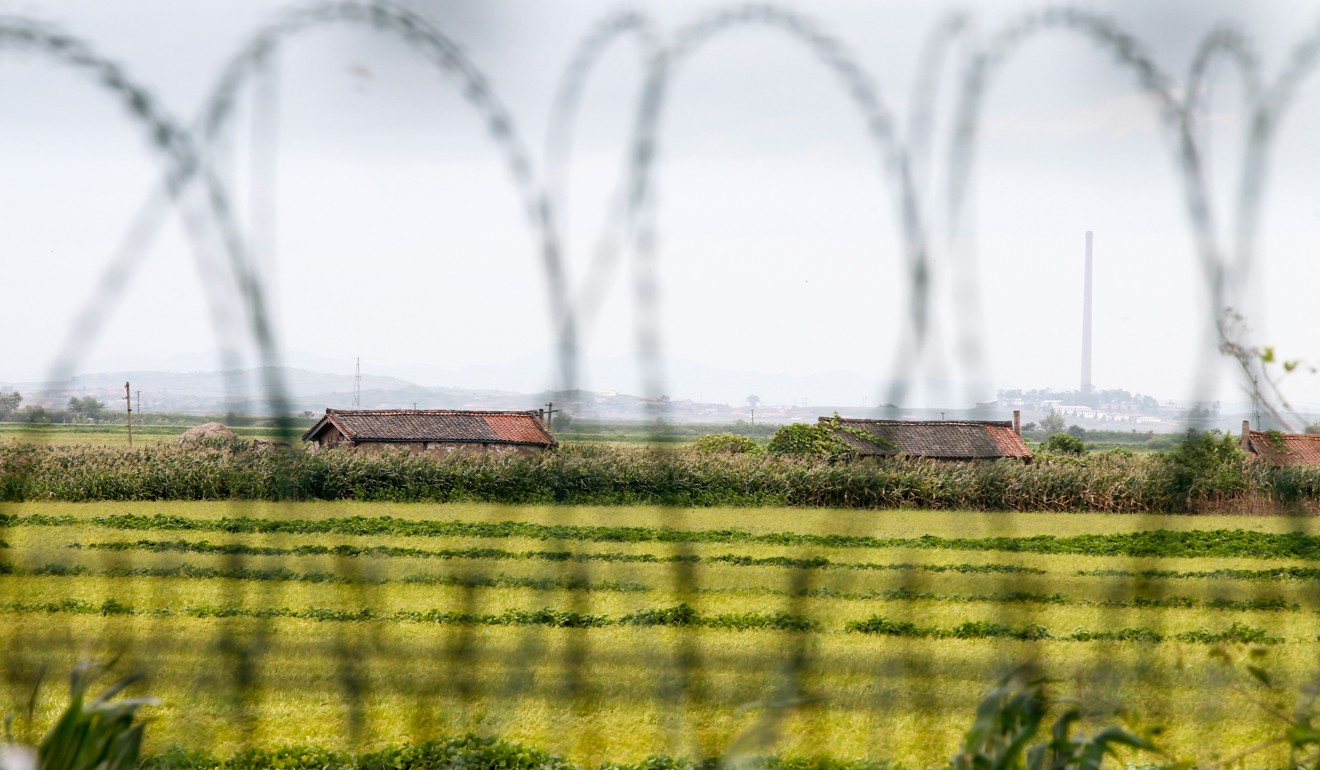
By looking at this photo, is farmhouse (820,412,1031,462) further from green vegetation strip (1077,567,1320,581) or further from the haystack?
the haystack

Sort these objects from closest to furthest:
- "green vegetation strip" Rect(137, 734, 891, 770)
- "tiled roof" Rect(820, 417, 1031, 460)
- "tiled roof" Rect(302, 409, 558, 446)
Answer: "green vegetation strip" Rect(137, 734, 891, 770)
"tiled roof" Rect(302, 409, 558, 446)
"tiled roof" Rect(820, 417, 1031, 460)

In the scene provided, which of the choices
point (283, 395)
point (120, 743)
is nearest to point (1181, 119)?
point (283, 395)

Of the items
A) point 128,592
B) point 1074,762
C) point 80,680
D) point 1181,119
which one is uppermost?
point 1181,119

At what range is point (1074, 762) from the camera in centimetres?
254

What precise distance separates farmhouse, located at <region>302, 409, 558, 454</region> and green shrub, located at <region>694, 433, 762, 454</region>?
32.3 ft

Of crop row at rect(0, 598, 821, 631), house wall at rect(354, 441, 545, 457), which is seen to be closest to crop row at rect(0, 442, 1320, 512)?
house wall at rect(354, 441, 545, 457)

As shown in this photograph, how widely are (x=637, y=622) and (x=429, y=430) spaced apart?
14.2 meters

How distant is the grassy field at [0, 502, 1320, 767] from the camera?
422 cm

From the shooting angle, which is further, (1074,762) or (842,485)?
(842,485)

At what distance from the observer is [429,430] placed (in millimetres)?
24953

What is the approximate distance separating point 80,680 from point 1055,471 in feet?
96.2

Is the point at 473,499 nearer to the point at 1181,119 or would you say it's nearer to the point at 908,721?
the point at 908,721

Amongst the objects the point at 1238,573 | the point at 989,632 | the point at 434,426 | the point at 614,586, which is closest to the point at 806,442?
the point at 434,426

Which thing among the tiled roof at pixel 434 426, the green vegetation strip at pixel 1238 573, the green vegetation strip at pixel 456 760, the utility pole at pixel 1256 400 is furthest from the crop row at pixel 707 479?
the utility pole at pixel 1256 400
